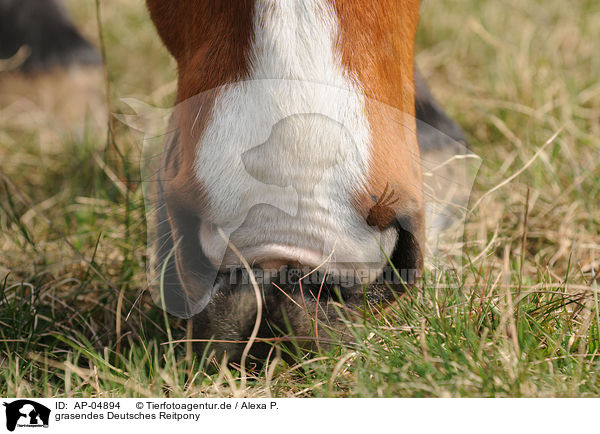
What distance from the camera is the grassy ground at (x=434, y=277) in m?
1.20

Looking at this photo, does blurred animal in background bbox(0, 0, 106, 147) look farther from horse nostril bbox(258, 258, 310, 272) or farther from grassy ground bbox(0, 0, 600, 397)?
horse nostril bbox(258, 258, 310, 272)

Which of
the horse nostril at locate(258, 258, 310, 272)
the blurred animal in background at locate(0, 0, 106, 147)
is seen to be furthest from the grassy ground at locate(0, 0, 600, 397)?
the horse nostril at locate(258, 258, 310, 272)

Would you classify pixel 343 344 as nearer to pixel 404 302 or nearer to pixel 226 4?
pixel 404 302

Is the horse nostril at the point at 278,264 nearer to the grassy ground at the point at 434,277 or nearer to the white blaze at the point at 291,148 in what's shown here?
the white blaze at the point at 291,148

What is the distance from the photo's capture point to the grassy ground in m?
1.20

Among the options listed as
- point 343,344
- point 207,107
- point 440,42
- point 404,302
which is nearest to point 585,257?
point 404,302

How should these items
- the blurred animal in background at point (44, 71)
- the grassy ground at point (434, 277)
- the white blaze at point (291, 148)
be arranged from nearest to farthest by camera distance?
the white blaze at point (291, 148)
the grassy ground at point (434, 277)
the blurred animal in background at point (44, 71)

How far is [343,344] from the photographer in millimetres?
1207

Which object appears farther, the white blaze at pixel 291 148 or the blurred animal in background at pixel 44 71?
the blurred animal in background at pixel 44 71
